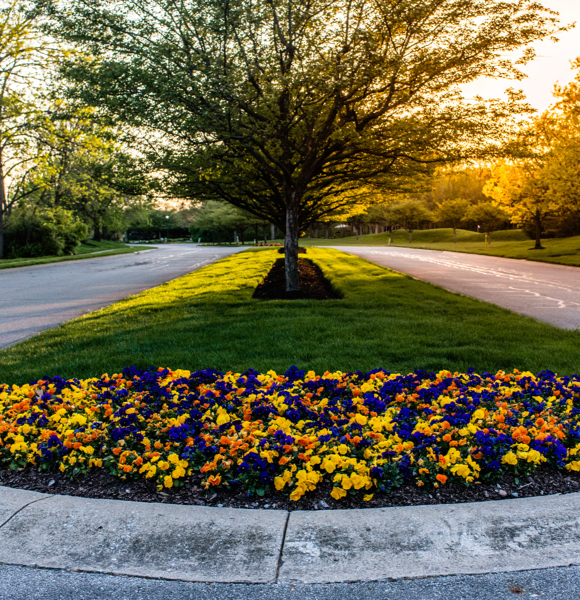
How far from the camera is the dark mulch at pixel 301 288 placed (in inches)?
448

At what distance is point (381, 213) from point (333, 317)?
167 ft

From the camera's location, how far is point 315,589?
2143mm

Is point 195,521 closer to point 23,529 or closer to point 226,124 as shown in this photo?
point 23,529

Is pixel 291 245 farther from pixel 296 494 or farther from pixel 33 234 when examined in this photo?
pixel 33 234

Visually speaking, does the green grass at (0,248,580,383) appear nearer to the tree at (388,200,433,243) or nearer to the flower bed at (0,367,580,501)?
the flower bed at (0,367,580,501)

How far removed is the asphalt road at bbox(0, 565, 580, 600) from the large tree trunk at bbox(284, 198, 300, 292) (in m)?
8.96

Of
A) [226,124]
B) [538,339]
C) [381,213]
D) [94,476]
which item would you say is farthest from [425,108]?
[381,213]

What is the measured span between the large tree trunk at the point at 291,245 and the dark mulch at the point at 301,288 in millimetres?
271

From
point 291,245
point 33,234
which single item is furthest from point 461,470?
point 33,234

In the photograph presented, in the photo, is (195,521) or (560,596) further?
(195,521)

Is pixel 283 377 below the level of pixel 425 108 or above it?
below

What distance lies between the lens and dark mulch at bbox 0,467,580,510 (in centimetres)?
284

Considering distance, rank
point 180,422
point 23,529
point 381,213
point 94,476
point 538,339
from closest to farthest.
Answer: point 23,529
point 94,476
point 180,422
point 538,339
point 381,213

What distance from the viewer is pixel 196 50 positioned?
8555 millimetres
